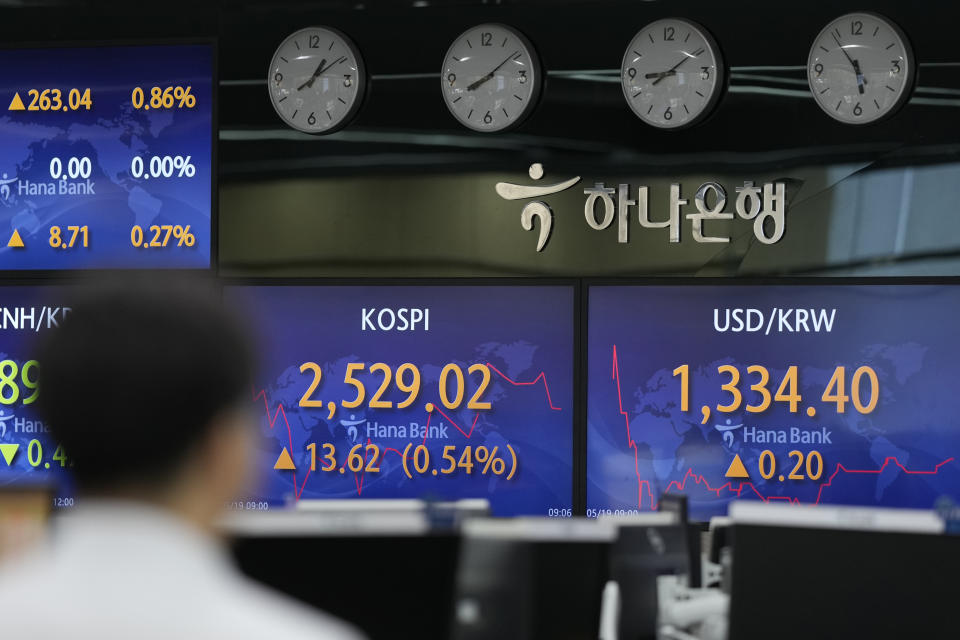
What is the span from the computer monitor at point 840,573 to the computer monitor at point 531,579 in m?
0.26

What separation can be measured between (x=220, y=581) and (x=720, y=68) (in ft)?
12.3

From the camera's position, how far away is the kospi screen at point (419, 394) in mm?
4176

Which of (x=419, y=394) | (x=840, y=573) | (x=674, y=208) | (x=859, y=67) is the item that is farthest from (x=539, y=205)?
(x=840, y=573)

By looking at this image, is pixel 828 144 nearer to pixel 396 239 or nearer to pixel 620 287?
pixel 620 287

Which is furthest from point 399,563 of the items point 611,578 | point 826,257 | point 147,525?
point 826,257

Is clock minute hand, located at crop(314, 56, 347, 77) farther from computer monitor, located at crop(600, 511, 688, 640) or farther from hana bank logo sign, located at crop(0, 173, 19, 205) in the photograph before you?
computer monitor, located at crop(600, 511, 688, 640)

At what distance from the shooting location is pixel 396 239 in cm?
431

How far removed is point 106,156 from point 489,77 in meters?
1.50

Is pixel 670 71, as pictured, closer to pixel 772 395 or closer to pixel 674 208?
pixel 674 208

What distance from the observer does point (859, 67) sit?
4.02 meters

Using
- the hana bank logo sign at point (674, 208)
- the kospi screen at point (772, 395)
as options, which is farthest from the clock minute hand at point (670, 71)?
the kospi screen at point (772, 395)

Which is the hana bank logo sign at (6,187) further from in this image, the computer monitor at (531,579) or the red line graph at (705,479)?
the computer monitor at (531,579)

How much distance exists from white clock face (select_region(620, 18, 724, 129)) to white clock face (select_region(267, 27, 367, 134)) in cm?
101

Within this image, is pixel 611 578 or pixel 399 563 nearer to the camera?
pixel 399 563
